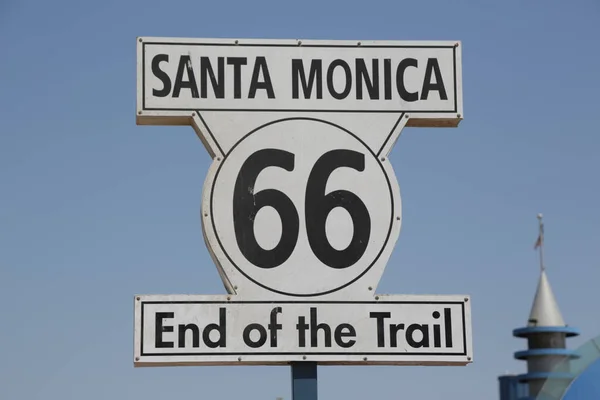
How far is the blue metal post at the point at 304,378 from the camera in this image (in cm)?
586

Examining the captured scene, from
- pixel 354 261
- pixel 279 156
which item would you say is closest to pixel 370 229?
pixel 354 261

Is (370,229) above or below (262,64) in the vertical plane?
below

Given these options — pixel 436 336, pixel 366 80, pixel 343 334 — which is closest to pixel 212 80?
pixel 366 80

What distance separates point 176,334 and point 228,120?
109 centimetres

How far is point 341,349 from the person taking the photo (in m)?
5.88

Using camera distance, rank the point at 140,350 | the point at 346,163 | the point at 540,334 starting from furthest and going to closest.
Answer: the point at 540,334, the point at 346,163, the point at 140,350

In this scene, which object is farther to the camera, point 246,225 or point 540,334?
point 540,334

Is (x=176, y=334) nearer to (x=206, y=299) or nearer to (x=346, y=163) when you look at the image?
(x=206, y=299)

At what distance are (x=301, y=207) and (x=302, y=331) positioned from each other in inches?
24.0

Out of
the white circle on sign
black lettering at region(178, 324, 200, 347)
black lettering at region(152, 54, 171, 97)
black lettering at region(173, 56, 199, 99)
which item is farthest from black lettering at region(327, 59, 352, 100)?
black lettering at region(178, 324, 200, 347)

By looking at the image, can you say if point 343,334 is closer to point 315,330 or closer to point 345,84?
point 315,330

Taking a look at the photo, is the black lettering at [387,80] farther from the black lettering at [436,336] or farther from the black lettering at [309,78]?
the black lettering at [436,336]

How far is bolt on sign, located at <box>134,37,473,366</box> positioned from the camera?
5.85 metres

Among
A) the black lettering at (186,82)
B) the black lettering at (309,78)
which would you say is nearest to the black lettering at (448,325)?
the black lettering at (309,78)
